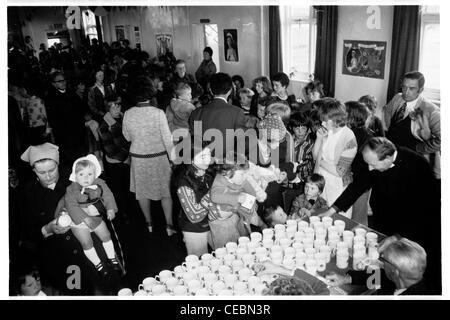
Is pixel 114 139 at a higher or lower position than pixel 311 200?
higher

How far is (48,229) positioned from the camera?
7.66 feet

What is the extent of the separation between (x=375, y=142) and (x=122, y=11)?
1216 cm

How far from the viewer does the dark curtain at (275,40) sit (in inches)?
282

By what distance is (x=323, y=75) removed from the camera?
6262 millimetres

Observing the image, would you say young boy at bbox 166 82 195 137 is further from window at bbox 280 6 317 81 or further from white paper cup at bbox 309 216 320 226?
window at bbox 280 6 317 81

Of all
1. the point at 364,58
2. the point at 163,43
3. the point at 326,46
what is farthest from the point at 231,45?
the point at 364,58

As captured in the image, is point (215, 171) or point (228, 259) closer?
point (228, 259)

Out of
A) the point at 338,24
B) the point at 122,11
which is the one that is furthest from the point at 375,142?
the point at 122,11

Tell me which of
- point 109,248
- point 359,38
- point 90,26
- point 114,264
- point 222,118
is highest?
point 90,26

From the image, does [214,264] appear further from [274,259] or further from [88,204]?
[88,204]

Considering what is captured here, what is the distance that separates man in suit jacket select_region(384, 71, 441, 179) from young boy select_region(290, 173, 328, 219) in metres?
1.00

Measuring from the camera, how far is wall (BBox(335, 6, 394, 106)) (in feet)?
17.2

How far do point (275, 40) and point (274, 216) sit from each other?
5173 mm

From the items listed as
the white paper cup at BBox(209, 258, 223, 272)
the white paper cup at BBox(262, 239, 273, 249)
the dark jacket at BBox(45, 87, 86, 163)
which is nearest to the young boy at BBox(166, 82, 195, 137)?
the dark jacket at BBox(45, 87, 86, 163)
